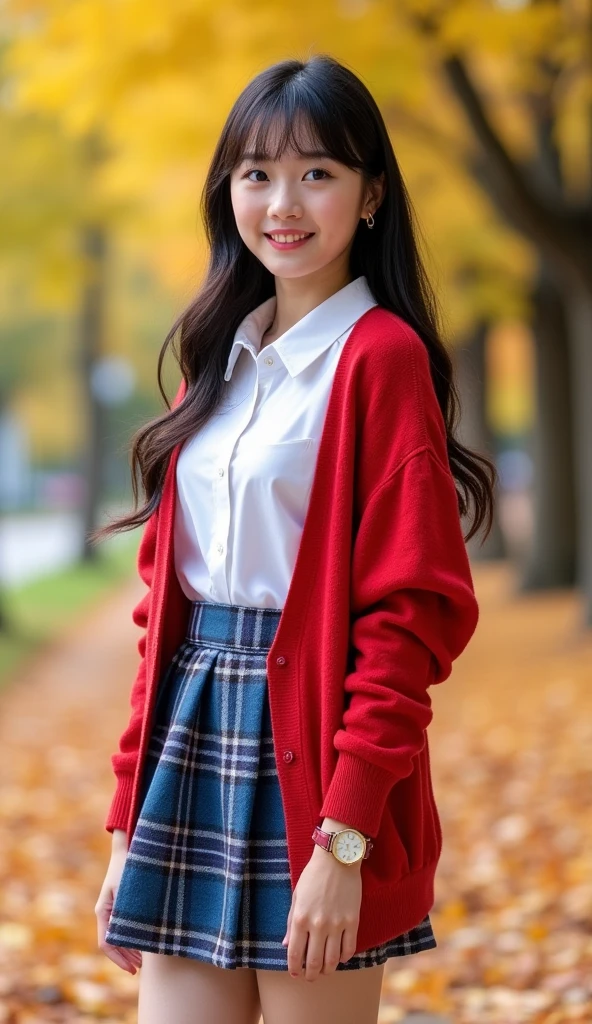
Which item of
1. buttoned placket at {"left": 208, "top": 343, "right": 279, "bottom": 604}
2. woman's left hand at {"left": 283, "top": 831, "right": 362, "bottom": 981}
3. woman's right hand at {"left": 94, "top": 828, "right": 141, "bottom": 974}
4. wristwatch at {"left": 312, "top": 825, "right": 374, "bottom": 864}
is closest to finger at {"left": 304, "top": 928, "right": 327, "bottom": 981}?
woman's left hand at {"left": 283, "top": 831, "right": 362, "bottom": 981}

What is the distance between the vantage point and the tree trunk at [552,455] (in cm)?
1433

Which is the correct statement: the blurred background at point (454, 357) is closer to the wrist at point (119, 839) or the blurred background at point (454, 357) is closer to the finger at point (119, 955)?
the wrist at point (119, 839)

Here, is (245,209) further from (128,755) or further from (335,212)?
(128,755)

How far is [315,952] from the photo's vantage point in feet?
6.25

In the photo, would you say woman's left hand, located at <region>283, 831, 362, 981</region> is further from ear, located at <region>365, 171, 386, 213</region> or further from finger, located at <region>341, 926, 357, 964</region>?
ear, located at <region>365, 171, 386, 213</region>

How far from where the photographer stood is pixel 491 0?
7.25 m

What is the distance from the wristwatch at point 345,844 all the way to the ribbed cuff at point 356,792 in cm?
2

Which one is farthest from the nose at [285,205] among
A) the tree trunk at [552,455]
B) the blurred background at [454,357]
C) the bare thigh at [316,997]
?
the tree trunk at [552,455]

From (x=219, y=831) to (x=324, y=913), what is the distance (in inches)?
10.2

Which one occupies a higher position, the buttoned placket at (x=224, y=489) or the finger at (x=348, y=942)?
the buttoned placket at (x=224, y=489)

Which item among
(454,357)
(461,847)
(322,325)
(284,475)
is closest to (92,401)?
(461,847)

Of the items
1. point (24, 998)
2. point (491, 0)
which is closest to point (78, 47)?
point (491, 0)

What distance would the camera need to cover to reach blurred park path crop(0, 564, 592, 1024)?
3869mm

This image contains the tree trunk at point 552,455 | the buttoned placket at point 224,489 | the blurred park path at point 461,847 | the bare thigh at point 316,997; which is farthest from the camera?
the tree trunk at point 552,455
